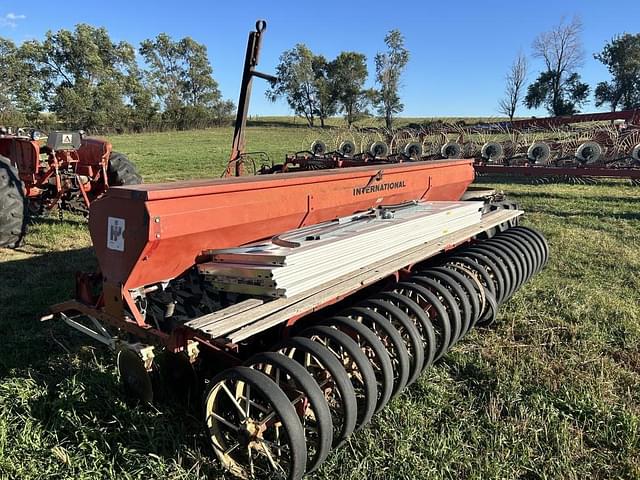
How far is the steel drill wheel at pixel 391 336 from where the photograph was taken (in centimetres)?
246

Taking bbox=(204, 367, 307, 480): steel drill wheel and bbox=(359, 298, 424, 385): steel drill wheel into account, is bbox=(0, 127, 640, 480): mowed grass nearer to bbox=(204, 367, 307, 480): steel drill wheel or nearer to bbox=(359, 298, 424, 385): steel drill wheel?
bbox=(204, 367, 307, 480): steel drill wheel

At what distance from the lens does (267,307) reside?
7.42 ft

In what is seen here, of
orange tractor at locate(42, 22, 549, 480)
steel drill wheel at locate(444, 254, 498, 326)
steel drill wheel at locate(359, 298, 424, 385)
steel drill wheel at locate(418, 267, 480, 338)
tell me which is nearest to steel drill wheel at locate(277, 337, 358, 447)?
orange tractor at locate(42, 22, 549, 480)

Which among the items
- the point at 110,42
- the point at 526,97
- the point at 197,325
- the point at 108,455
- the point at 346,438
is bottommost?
the point at 108,455

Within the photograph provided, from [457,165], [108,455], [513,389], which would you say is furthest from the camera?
[457,165]

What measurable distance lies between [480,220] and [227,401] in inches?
113

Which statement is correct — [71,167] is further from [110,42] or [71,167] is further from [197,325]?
[110,42]

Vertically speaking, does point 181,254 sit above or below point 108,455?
above

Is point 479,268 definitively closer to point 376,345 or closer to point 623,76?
point 376,345

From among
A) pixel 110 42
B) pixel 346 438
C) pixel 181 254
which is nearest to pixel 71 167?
pixel 181 254

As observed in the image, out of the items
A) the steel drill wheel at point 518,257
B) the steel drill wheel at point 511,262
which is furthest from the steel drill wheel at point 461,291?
the steel drill wheel at point 518,257

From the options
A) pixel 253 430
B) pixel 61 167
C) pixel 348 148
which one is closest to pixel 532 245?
pixel 253 430

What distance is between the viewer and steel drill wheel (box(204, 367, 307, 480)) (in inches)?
76.9

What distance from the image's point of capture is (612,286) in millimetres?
4629
